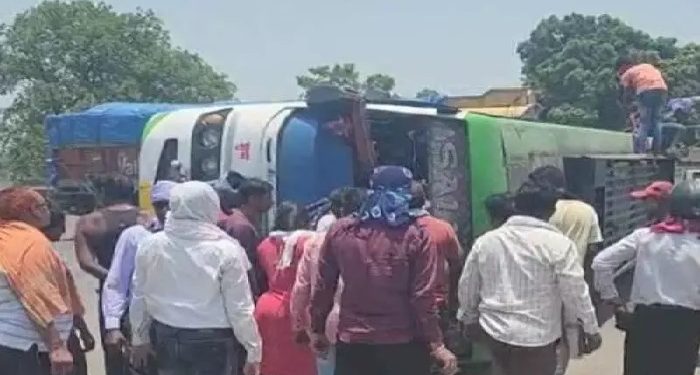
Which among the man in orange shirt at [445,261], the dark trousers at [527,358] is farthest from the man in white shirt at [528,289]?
the man in orange shirt at [445,261]

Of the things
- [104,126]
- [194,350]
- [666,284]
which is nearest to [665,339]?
[666,284]

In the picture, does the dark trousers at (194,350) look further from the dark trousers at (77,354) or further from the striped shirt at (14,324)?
the dark trousers at (77,354)

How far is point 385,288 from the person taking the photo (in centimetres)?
512

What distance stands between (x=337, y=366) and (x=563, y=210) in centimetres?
310

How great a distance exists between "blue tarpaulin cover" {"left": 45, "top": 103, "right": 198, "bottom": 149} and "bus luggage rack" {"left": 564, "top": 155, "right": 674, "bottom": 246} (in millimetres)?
8205

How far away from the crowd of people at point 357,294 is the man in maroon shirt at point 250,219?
13.1 inches

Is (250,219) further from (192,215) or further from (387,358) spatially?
(387,358)

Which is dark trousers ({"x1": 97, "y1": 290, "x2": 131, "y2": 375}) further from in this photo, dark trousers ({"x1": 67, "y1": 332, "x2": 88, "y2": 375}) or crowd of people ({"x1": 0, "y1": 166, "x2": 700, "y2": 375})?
crowd of people ({"x1": 0, "y1": 166, "x2": 700, "y2": 375})

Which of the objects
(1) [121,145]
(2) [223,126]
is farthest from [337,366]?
(1) [121,145]

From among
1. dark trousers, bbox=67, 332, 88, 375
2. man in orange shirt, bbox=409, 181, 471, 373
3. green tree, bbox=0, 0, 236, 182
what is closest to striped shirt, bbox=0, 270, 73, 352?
dark trousers, bbox=67, 332, 88, 375

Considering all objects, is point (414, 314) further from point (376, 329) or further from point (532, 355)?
point (532, 355)

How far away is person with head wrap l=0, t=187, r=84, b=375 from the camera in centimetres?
532

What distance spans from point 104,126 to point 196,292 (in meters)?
13.2

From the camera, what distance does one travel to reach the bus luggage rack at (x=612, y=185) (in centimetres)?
921
